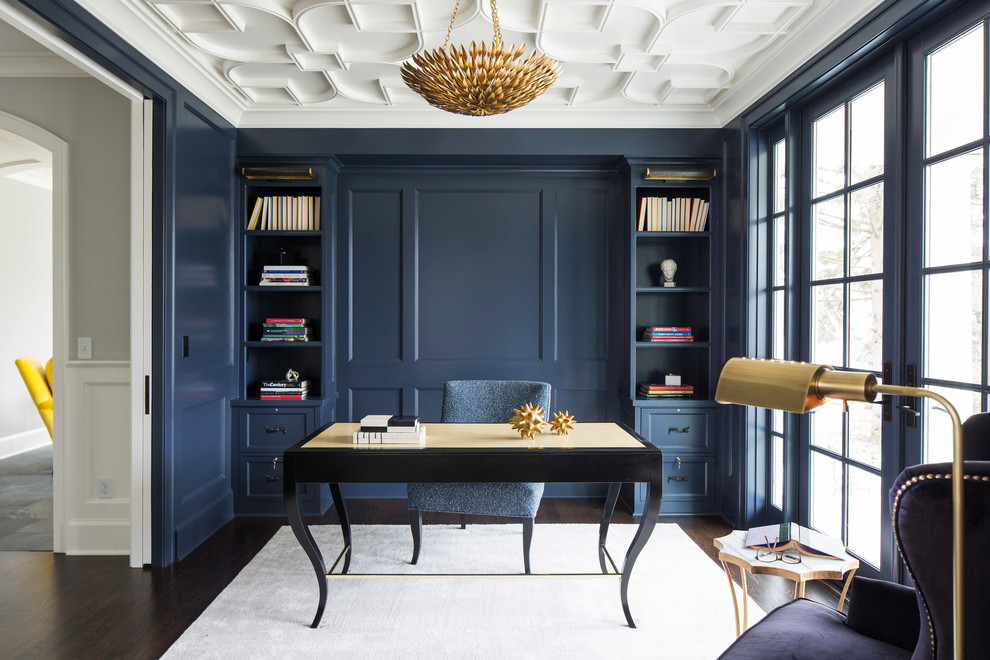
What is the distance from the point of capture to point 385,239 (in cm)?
430

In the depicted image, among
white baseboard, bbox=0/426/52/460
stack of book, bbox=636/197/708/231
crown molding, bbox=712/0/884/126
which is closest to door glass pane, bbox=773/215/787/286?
stack of book, bbox=636/197/708/231

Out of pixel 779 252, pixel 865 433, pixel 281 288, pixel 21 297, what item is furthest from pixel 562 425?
pixel 21 297

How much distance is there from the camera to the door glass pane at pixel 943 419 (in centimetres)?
208

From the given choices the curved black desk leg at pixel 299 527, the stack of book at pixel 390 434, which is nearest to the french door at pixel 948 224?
the stack of book at pixel 390 434

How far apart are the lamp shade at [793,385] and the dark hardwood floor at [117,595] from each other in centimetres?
218

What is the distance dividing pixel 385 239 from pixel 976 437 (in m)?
3.60

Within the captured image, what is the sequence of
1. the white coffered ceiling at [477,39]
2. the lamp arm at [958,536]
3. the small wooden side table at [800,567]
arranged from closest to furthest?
the lamp arm at [958,536], the small wooden side table at [800,567], the white coffered ceiling at [477,39]

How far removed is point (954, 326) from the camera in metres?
2.16

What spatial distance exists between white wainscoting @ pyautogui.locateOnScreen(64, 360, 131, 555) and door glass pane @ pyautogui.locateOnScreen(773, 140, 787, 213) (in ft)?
12.3

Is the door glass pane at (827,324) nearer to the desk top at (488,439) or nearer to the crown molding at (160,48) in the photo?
the desk top at (488,439)

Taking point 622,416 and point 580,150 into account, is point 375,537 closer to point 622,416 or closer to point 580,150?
point 622,416

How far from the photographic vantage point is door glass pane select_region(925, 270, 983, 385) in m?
2.06

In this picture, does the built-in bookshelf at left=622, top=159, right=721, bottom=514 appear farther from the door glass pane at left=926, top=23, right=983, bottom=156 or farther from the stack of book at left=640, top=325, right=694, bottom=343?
the door glass pane at left=926, top=23, right=983, bottom=156

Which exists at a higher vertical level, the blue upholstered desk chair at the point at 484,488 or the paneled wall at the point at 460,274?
the paneled wall at the point at 460,274
